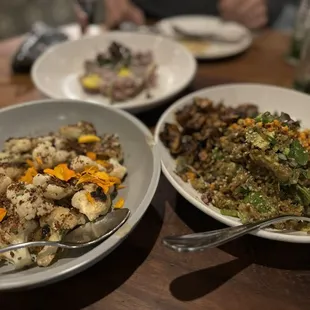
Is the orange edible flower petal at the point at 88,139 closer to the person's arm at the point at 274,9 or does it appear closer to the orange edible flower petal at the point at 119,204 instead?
the orange edible flower petal at the point at 119,204

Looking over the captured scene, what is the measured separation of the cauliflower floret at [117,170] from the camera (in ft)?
3.75

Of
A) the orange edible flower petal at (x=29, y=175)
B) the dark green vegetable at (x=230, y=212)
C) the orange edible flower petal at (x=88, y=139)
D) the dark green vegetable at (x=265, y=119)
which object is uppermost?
the dark green vegetable at (x=265, y=119)

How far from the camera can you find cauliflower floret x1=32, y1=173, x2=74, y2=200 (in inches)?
38.2

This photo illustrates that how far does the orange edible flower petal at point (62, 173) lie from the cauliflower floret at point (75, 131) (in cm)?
20

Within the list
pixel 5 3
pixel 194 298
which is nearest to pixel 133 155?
pixel 194 298

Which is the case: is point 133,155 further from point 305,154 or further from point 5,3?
point 5,3

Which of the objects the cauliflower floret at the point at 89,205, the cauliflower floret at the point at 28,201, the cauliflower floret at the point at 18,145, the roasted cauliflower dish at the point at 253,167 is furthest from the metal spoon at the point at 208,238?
the cauliflower floret at the point at 18,145

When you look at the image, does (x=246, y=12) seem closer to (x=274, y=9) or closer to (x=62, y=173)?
(x=274, y=9)

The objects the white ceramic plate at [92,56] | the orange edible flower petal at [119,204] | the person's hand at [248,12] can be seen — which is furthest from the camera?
the person's hand at [248,12]

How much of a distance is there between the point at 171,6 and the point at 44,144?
181 cm

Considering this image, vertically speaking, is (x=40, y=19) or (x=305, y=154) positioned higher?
(x=305, y=154)

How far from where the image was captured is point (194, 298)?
0.93 m

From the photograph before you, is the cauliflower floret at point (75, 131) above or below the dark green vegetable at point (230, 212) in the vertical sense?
above

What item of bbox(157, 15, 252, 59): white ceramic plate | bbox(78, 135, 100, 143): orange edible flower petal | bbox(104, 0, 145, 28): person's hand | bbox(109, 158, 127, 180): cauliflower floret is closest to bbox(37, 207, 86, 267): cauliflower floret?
bbox(109, 158, 127, 180): cauliflower floret
